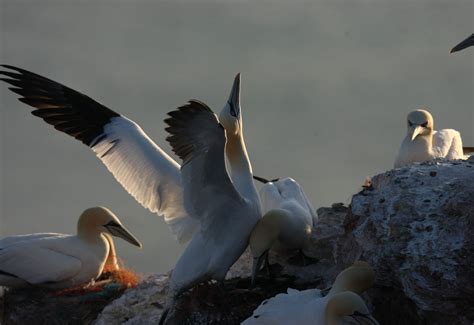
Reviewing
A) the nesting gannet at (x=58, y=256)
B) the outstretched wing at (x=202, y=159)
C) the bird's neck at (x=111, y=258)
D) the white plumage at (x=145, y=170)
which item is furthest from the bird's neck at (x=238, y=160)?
the bird's neck at (x=111, y=258)

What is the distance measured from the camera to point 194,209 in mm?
9023

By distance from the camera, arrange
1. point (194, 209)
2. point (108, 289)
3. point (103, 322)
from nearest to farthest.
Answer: point (194, 209)
point (103, 322)
point (108, 289)

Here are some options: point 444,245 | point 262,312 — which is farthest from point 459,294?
point 262,312

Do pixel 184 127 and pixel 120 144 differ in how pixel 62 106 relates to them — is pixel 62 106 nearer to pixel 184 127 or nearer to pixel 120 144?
pixel 120 144

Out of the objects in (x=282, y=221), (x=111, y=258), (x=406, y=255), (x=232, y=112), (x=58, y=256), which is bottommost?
(x=111, y=258)

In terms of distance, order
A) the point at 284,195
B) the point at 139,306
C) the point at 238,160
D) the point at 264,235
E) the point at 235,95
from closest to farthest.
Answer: the point at 264,235, the point at 235,95, the point at 238,160, the point at 139,306, the point at 284,195

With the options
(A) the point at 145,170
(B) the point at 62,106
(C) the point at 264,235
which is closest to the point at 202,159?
(C) the point at 264,235

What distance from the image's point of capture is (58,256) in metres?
11.1

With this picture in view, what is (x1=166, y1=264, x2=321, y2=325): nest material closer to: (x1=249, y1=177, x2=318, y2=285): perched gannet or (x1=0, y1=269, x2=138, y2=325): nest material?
(x1=249, y1=177, x2=318, y2=285): perched gannet

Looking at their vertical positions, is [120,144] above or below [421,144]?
above

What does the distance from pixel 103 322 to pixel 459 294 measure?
344 centimetres

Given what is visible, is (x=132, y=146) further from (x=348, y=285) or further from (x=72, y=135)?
(x=348, y=285)

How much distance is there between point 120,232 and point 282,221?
121 inches

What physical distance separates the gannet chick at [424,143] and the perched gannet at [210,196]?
1.54 m
